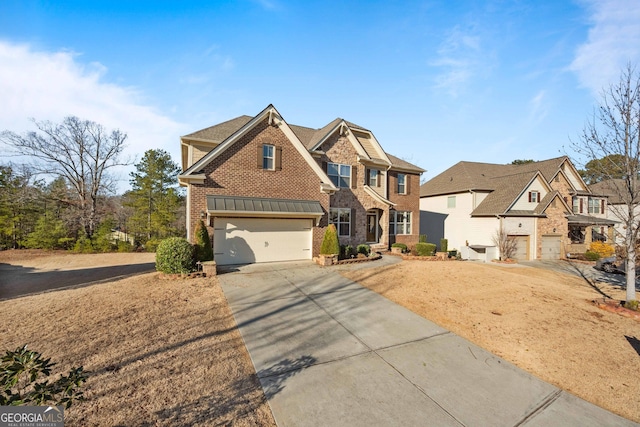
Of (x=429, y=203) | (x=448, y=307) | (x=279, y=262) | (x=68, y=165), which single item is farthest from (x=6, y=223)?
(x=429, y=203)

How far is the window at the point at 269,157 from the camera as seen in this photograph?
1306cm

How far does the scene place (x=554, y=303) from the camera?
27.5 feet

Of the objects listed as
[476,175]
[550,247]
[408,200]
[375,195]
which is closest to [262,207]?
[375,195]

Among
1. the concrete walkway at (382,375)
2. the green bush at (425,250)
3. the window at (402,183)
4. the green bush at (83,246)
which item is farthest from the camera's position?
the green bush at (83,246)

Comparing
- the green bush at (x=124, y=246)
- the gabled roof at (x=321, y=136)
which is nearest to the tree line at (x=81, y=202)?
the green bush at (x=124, y=246)

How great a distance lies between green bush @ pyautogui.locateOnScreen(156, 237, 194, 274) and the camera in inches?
385

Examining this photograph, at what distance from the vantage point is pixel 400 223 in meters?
20.2

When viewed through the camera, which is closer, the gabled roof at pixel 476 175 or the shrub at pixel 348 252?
the shrub at pixel 348 252

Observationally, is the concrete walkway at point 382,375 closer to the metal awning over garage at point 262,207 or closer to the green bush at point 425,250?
the metal awning over garage at point 262,207

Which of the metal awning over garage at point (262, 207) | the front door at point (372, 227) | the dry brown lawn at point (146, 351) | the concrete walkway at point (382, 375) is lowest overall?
the concrete walkway at point (382, 375)

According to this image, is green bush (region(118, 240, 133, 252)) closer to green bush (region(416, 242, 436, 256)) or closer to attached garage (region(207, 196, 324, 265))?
attached garage (region(207, 196, 324, 265))

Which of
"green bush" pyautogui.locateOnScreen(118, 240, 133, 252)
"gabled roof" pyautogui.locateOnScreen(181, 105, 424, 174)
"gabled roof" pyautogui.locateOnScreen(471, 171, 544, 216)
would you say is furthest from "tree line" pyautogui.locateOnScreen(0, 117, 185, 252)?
"gabled roof" pyautogui.locateOnScreen(471, 171, 544, 216)

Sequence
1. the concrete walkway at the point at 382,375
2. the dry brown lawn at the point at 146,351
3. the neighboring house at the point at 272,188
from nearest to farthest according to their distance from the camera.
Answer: the dry brown lawn at the point at 146,351 → the concrete walkway at the point at 382,375 → the neighboring house at the point at 272,188

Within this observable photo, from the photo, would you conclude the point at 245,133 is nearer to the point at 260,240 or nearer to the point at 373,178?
the point at 260,240
